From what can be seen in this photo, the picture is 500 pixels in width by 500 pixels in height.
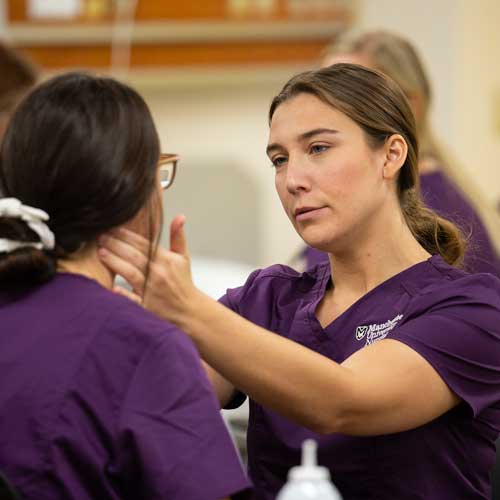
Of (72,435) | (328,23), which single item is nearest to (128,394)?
(72,435)

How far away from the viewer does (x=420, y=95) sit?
107 inches

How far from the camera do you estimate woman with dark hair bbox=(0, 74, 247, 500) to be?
44.8 inches

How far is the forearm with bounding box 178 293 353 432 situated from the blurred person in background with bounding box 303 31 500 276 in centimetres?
120

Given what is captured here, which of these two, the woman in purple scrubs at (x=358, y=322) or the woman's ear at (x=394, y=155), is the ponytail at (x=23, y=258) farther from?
the woman's ear at (x=394, y=155)

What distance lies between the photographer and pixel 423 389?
144cm

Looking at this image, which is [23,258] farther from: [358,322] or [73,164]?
[358,322]

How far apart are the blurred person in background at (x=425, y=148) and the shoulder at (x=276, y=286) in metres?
0.79

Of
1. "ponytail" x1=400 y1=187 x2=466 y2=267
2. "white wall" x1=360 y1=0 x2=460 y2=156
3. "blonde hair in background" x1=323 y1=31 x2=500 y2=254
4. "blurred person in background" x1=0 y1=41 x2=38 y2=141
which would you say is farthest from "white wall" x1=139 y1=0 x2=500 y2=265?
"ponytail" x1=400 y1=187 x2=466 y2=267

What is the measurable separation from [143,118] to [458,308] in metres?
0.57

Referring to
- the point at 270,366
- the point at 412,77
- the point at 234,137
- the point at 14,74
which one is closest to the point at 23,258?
→ the point at 270,366

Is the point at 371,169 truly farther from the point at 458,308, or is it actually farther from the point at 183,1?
the point at 183,1

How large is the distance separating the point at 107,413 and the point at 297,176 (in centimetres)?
57

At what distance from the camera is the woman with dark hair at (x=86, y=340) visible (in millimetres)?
1138

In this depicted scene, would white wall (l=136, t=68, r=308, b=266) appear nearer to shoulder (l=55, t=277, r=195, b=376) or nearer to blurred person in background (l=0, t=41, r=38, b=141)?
blurred person in background (l=0, t=41, r=38, b=141)
